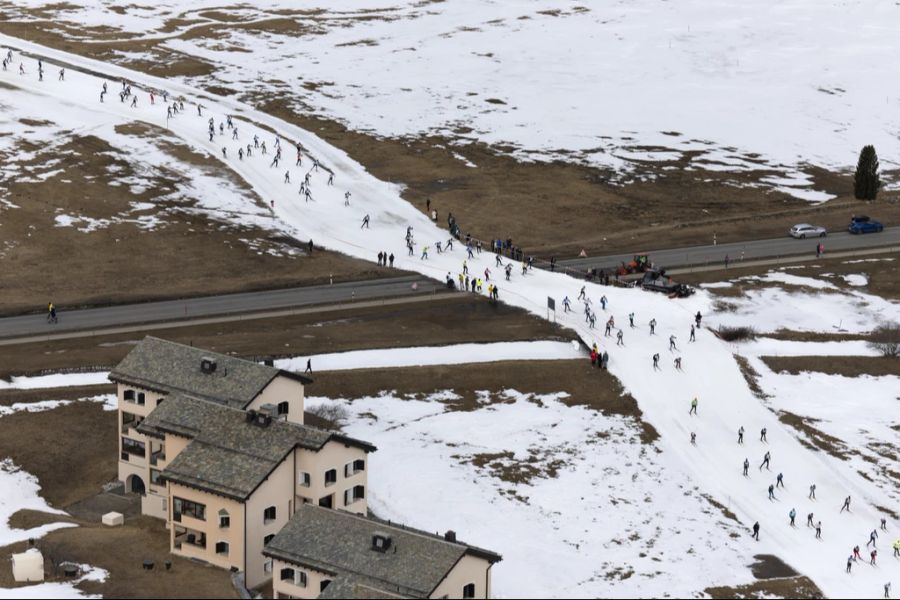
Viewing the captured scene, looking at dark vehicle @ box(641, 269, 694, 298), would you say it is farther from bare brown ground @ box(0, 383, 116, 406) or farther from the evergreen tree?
bare brown ground @ box(0, 383, 116, 406)

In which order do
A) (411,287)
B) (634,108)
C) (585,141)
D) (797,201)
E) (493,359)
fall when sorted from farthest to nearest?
(634,108) < (585,141) < (797,201) < (411,287) < (493,359)

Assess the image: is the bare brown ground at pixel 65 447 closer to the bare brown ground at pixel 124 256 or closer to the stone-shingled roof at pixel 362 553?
the stone-shingled roof at pixel 362 553

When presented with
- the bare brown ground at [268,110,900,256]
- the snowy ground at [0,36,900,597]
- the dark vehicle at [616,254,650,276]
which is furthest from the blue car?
the dark vehicle at [616,254,650,276]

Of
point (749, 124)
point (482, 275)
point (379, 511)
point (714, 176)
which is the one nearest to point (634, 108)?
point (749, 124)

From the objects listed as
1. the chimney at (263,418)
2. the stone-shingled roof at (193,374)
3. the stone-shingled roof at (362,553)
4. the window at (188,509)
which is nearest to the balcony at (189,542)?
the window at (188,509)

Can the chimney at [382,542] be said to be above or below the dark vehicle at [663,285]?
above

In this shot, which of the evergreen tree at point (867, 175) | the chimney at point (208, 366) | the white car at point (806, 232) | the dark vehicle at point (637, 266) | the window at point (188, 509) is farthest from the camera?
the evergreen tree at point (867, 175)

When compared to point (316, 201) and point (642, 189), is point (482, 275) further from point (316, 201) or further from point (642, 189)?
point (642, 189)

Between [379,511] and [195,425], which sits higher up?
[195,425]
